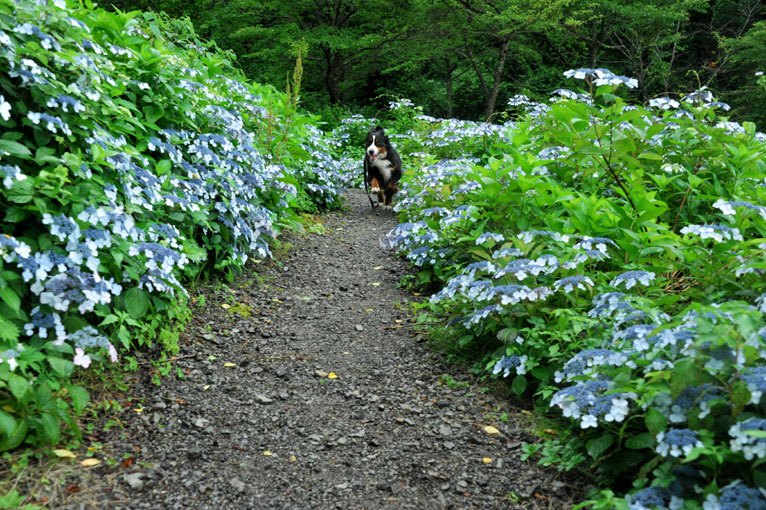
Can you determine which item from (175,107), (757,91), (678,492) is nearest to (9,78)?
(175,107)

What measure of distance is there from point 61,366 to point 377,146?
5.75 m

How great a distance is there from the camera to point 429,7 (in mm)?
14375

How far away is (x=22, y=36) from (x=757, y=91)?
51.8 feet

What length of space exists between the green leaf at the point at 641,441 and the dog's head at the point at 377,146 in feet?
19.0

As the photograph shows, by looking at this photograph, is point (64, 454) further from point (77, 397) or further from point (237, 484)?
point (237, 484)

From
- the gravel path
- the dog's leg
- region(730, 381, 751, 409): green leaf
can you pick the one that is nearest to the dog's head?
the dog's leg

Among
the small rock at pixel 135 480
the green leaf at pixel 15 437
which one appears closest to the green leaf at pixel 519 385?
the small rock at pixel 135 480

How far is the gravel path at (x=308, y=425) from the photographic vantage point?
2.28m

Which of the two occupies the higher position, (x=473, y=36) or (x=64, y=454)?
(x=473, y=36)

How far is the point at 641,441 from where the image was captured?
6.63 ft

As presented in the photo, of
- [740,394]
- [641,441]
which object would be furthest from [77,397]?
[740,394]

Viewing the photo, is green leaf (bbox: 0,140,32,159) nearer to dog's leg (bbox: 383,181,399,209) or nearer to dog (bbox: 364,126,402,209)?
dog (bbox: 364,126,402,209)

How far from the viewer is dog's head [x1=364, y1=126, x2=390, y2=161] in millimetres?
7328

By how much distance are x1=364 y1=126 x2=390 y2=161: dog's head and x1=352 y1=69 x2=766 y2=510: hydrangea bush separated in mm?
2185
